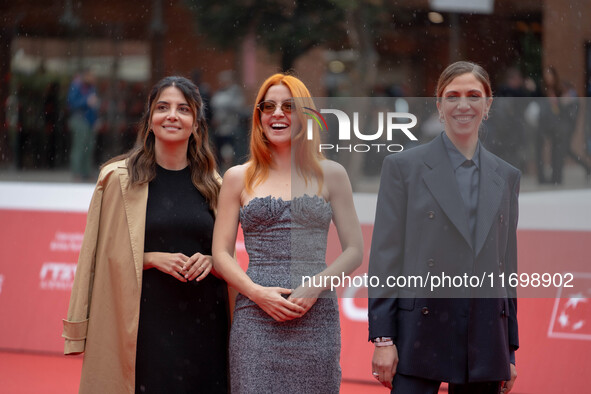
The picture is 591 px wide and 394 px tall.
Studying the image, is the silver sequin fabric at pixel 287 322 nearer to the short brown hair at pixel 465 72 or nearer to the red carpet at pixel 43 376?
the short brown hair at pixel 465 72

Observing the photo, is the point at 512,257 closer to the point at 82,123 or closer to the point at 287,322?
the point at 287,322

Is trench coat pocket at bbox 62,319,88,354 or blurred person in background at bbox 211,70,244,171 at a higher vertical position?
blurred person in background at bbox 211,70,244,171

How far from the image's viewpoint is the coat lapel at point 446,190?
2.81 m

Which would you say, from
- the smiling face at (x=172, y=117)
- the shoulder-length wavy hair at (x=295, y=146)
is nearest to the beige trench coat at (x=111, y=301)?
the smiling face at (x=172, y=117)

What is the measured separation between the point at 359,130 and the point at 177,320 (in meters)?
1.18

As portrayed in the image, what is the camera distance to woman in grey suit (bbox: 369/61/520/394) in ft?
9.23

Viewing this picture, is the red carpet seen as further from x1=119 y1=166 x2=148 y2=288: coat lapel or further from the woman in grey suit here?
the woman in grey suit

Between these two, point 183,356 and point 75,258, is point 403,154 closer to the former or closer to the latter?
point 183,356

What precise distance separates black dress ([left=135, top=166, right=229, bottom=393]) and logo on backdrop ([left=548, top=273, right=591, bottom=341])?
1.58m

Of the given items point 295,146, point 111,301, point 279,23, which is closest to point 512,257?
point 295,146

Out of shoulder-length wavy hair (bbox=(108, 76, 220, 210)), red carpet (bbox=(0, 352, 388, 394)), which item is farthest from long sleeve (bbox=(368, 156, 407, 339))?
red carpet (bbox=(0, 352, 388, 394))

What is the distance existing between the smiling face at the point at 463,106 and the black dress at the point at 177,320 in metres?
1.22

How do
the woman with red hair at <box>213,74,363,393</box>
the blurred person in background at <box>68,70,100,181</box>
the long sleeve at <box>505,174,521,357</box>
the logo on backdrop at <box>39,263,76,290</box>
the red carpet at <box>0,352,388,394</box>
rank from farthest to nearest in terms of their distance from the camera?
the blurred person in background at <box>68,70,100,181</box> → the logo on backdrop at <box>39,263,76,290</box> → the red carpet at <box>0,352,388,394</box> → the woman with red hair at <box>213,74,363,393</box> → the long sleeve at <box>505,174,521,357</box>

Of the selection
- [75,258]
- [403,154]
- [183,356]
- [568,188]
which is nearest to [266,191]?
[403,154]
